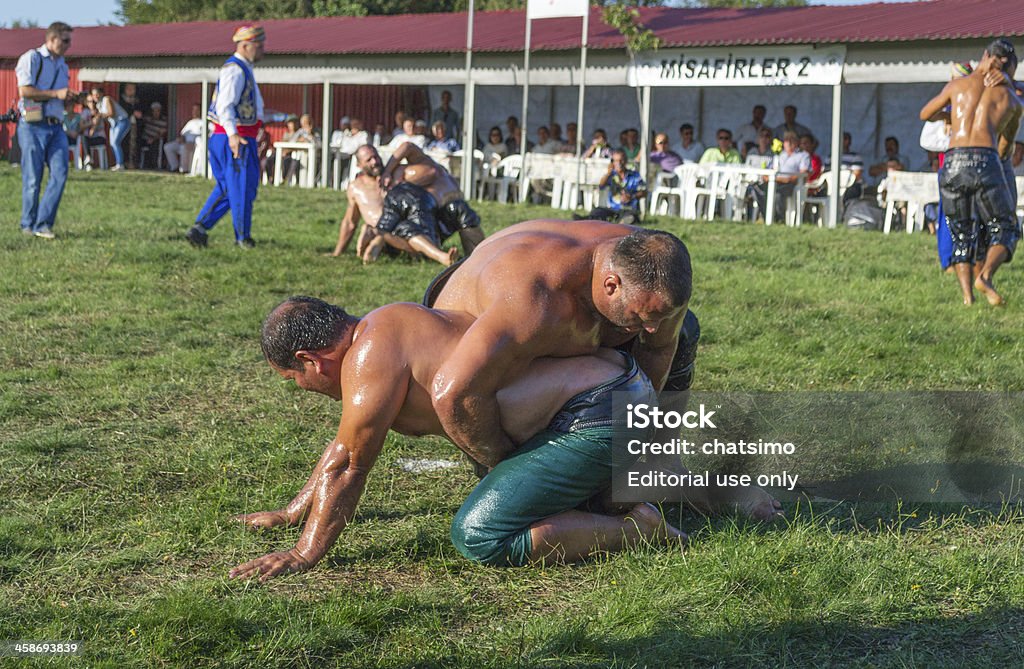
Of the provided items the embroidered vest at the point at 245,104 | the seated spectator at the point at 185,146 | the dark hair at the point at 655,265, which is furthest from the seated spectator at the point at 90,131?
the dark hair at the point at 655,265

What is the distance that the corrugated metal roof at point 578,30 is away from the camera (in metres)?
16.3

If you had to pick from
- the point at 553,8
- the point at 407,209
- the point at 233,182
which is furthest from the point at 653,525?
the point at 553,8

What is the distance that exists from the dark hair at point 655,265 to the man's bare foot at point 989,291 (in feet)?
18.5

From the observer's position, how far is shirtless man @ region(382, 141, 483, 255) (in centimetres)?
1062

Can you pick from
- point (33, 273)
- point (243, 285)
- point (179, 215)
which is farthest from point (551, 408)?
point (179, 215)

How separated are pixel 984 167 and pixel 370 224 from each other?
194 inches

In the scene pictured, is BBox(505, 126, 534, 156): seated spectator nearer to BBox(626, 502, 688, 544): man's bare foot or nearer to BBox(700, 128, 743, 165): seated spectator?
BBox(700, 128, 743, 165): seated spectator

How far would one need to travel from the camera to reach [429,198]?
35.2 feet

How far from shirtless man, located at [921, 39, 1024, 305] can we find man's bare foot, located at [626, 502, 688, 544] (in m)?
5.45

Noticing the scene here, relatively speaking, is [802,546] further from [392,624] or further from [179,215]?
[179,215]

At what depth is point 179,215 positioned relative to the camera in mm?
13906

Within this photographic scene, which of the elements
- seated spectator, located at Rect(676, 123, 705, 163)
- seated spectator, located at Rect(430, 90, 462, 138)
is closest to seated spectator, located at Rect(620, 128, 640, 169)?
seated spectator, located at Rect(676, 123, 705, 163)

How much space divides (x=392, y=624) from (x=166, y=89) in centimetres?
2842

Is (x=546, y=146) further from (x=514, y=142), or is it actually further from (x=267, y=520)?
A: (x=267, y=520)
